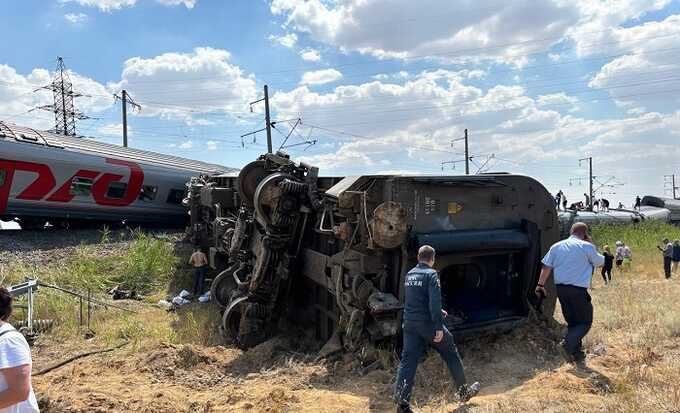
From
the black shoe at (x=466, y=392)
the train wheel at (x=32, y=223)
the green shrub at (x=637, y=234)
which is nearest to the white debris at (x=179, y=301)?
the train wheel at (x=32, y=223)

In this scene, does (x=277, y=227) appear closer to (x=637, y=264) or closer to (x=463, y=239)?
(x=463, y=239)

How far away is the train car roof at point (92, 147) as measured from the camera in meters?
14.8

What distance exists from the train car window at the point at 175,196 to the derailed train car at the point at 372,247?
1045 cm

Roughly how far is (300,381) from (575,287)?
9.42 ft

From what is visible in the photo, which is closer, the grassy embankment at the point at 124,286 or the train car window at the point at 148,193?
the grassy embankment at the point at 124,286

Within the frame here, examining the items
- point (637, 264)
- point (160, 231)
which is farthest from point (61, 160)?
point (637, 264)

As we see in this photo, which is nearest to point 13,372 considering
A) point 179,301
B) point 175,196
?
point 179,301

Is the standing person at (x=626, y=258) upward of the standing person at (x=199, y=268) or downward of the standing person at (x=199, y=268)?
downward

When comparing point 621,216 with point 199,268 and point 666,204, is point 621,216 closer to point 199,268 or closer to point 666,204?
point 666,204

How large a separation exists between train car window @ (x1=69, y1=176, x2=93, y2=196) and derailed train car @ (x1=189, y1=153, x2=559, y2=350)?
9.11 metres

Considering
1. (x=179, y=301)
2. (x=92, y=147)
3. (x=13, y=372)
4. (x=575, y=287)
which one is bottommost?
(x=179, y=301)

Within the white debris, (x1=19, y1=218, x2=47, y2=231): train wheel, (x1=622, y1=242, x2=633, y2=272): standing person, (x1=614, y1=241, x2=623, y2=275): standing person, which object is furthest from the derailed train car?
(x1=622, y1=242, x2=633, y2=272): standing person

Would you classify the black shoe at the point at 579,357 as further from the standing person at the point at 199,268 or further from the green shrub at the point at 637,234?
the green shrub at the point at 637,234

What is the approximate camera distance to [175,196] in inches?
722
